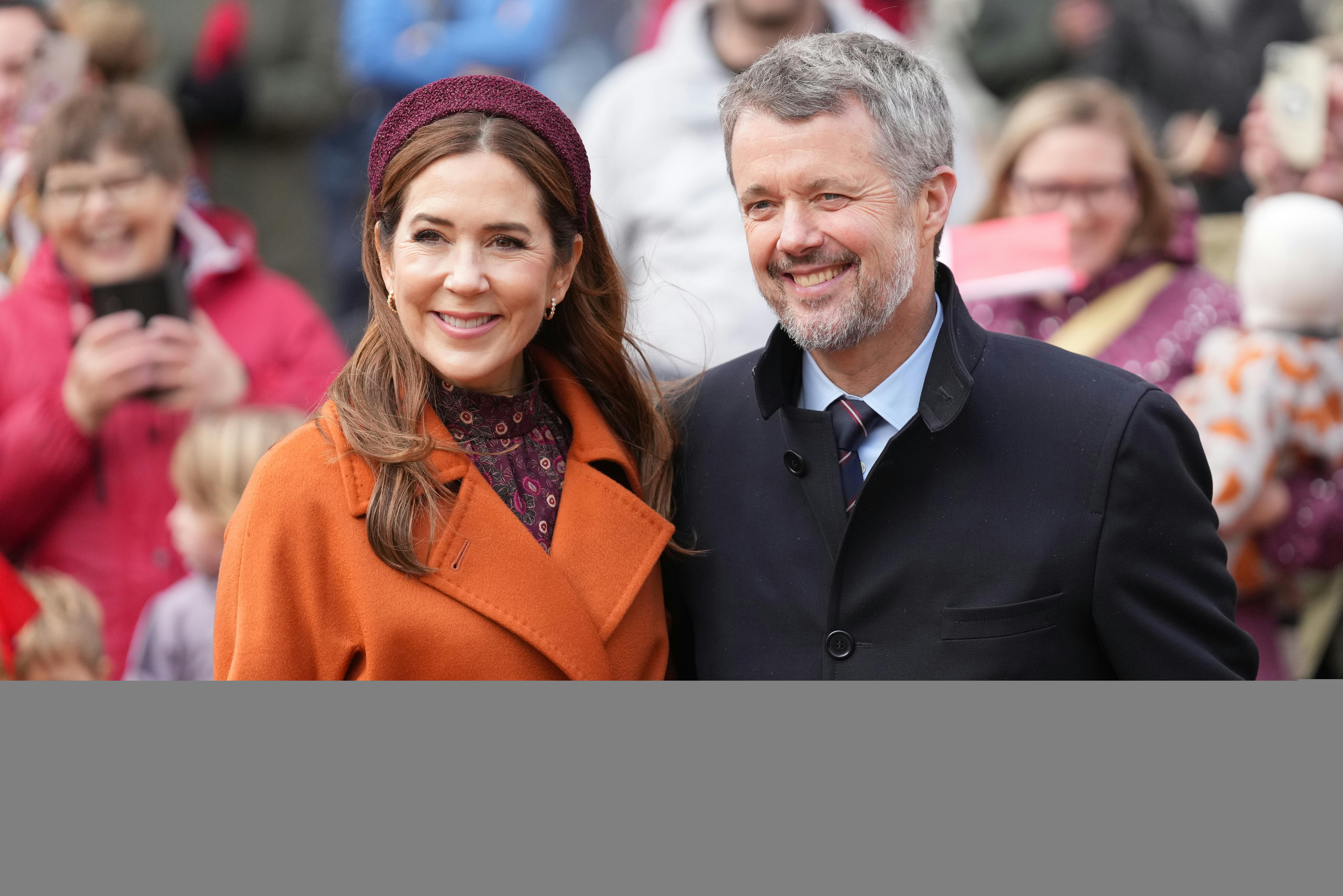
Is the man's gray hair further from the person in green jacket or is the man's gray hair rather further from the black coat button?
the person in green jacket

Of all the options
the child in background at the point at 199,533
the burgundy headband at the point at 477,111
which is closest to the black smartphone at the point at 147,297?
the child in background at the point at 199,533

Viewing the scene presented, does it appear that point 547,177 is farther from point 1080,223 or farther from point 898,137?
point 1080,223

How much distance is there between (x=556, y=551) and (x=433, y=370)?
36 centimetres

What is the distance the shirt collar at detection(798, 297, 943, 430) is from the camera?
2.31 meters

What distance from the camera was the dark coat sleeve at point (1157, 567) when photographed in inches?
84.4

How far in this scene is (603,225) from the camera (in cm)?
355

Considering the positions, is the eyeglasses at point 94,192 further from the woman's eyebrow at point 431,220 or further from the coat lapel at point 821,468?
the coat lapel at point 821,468

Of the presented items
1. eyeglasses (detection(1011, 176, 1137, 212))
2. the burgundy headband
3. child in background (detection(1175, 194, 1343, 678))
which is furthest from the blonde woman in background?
the burgundy headband

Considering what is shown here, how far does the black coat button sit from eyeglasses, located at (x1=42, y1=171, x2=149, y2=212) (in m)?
2.80

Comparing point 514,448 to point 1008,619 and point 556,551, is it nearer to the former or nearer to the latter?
point 556,551

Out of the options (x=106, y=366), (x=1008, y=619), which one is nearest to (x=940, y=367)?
(x=1008, y=619)

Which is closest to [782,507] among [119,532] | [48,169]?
[119,532]

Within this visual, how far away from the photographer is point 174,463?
4.05 meters

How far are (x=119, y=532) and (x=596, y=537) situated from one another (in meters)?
2.31
